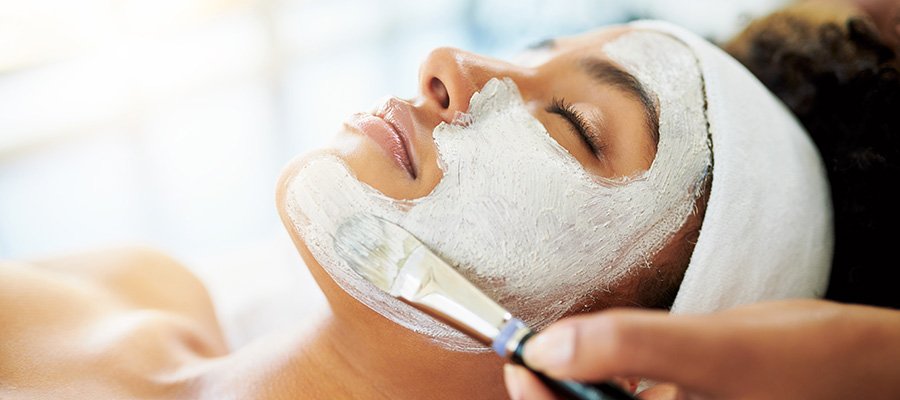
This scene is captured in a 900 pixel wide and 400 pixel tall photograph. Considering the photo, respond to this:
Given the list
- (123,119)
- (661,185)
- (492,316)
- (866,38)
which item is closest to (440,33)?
(123,119)

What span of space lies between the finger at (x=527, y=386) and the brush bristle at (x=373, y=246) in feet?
0.71

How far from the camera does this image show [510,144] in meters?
0.93

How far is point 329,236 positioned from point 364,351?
0.18 m

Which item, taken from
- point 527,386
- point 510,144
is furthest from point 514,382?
point 510,144

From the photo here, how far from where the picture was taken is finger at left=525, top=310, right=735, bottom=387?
54cm

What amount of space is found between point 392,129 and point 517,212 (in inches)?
7.5

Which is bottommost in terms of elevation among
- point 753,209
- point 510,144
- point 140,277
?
point 140,277

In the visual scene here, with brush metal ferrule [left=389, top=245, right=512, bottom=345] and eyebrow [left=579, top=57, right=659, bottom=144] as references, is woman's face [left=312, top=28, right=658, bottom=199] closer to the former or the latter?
eyebrow [left=579, top=57, right=659, bottom=144]

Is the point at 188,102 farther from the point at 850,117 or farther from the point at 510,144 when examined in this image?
the point at 850,117

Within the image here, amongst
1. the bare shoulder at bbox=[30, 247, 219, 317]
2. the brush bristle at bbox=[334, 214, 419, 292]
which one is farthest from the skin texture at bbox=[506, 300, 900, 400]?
the bare shoulder at bbox=[30, 247, 219, 317]

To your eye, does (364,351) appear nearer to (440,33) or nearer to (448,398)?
(448,398)

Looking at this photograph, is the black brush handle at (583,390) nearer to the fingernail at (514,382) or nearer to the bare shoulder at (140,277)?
the fingernail at (514,382)

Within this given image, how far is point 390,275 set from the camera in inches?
31.1

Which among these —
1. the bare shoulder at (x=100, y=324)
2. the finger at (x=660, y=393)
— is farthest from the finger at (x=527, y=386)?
the bare shoulder at (x=100, y=324)
